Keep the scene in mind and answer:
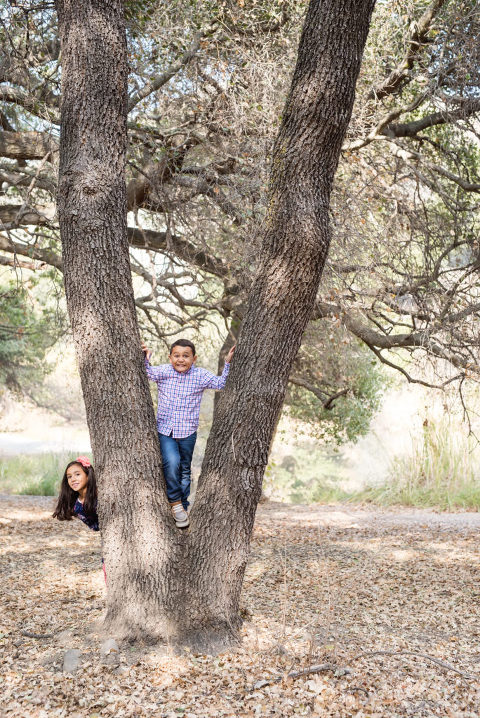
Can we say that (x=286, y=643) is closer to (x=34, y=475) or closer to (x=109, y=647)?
(x=109, y=647)

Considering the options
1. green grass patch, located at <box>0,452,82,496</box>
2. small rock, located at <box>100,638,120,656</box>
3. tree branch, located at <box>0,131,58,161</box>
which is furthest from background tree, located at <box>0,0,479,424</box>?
green grass patch, located at <box>0,452,82,496</box>

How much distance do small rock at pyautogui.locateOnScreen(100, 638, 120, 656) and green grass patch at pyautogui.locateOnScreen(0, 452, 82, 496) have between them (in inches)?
293

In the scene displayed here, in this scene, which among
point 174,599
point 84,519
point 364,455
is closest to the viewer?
point 174,599

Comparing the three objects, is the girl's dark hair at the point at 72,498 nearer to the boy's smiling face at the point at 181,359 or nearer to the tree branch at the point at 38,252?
the boy's smiling face at the point at 181,359

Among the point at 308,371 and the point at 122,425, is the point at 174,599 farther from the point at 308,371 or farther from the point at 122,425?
the point at 308,371

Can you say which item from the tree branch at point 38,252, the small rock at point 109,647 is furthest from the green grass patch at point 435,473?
the small rock at point 109,647

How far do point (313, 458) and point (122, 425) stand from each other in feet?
62.6

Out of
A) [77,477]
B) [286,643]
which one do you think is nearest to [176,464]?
[77,477]

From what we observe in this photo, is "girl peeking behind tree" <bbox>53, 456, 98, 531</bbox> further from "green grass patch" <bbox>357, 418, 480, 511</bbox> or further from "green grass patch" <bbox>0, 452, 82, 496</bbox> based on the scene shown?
"green grass patch" <bbox>0, 452, 82, 496</bbox>

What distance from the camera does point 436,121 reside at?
19.9 ft

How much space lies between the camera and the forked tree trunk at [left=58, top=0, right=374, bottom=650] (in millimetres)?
3170

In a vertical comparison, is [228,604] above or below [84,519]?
below

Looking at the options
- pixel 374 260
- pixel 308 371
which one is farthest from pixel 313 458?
pixel 374 260

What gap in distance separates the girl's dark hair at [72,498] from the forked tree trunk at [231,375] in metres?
0.72
